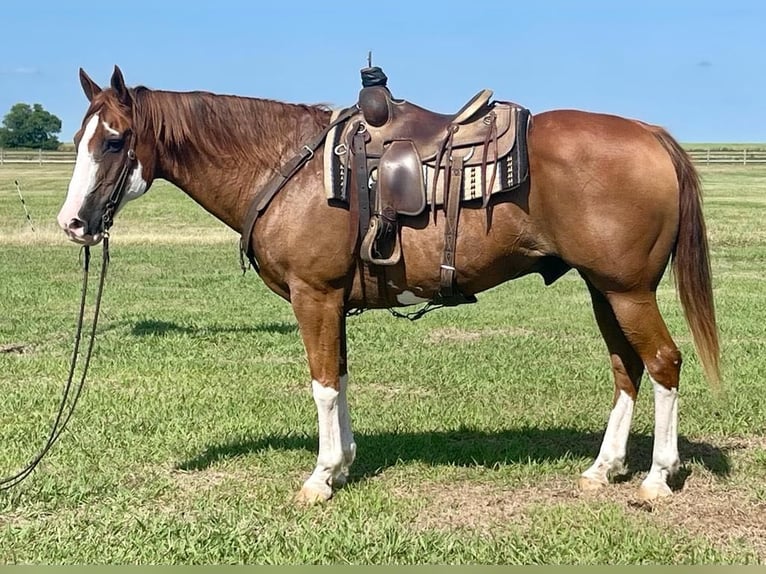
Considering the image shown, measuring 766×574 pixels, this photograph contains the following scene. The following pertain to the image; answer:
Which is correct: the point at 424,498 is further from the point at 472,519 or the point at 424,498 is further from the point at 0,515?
the point at 0,515

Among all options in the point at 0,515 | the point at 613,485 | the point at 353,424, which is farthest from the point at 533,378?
the point at 0,515

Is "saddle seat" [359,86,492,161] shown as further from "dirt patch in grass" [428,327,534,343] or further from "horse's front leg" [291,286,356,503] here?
"dirt patch in grass" [428,327,534,343]

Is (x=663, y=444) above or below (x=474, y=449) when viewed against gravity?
above

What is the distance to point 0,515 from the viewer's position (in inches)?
170

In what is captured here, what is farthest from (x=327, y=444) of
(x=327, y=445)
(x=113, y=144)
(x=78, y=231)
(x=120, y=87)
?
(x=120, y=87)

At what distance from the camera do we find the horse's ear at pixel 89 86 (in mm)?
4328

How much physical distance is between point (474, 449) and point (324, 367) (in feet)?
4.62

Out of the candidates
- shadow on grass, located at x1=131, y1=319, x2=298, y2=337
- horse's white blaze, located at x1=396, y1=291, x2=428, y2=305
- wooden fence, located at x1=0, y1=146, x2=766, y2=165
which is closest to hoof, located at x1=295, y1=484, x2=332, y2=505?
horse's white blaze, located at x1=396, y1=291, x2=428, y2=305

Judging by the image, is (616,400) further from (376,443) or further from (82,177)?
(82,177)

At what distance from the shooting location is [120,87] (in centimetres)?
427

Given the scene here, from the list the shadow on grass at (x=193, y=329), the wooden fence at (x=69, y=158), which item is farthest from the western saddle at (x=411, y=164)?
the wooden fence at (x=69, y=158)

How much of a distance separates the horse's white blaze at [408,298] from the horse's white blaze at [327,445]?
63 cm

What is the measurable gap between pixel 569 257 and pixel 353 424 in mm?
2383

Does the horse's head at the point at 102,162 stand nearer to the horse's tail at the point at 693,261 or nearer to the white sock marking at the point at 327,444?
the white sock marking at the point at 327,444
